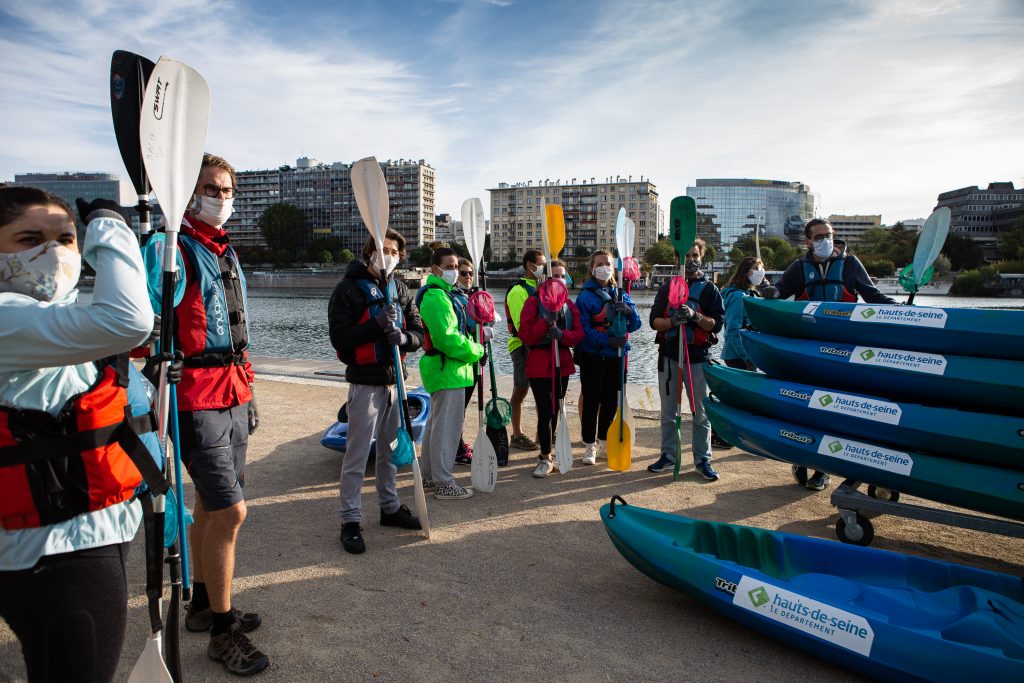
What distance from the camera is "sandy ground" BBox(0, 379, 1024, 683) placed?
2654mm

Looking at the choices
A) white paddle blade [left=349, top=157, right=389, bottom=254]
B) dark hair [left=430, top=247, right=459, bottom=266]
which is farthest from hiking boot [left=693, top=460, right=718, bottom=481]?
white paddle blade [left=349, top=157, right=389, bottom=254]

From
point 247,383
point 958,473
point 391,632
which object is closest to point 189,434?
point 247,383

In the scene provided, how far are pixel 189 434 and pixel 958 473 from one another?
417 centimetres

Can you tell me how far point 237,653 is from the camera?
257 cm

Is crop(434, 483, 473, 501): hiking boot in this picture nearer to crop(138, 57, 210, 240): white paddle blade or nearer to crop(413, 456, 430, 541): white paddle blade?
crop(413, 456, 430, 541): white paddle blade

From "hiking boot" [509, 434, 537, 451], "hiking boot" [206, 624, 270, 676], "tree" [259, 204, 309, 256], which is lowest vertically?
"hiking boot" [509, 434, 537, 451]

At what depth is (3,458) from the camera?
1.48 m

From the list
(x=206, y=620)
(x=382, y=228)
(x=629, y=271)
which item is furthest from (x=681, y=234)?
(x=206, y=620)

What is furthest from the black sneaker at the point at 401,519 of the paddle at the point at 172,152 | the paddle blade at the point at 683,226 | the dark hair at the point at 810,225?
the dark hair at the point at 810,225

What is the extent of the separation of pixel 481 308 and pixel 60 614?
13.4 ft

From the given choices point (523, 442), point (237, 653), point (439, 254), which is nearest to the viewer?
point (237, 653)

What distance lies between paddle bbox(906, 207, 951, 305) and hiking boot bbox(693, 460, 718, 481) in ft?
7.30

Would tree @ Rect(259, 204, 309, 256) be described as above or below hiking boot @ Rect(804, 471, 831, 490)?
above

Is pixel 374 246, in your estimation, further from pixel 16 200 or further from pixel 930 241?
pixel 930 241
